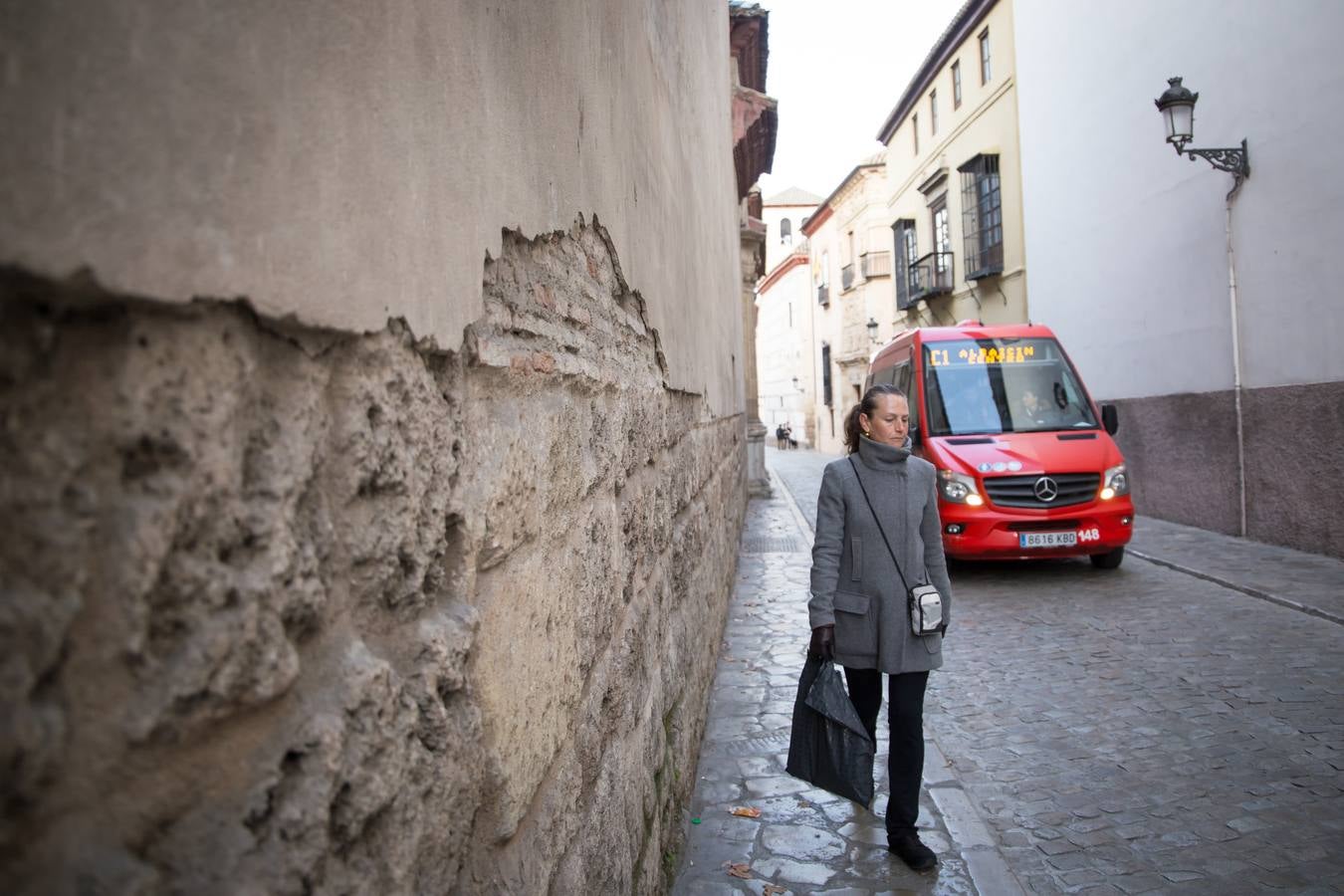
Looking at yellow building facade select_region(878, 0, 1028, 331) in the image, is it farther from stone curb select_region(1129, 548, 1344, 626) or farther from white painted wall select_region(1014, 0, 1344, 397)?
stone curb select_region(1129, 548, 1344, 626)

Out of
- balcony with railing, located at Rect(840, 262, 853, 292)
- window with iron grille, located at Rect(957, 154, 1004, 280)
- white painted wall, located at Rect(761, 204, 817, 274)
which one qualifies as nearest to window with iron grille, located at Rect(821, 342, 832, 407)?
balcony with railing, located at Rect(840, 262, 853, 292)

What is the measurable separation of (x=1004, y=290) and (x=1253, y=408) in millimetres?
10650

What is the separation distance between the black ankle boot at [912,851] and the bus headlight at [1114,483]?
6.23m

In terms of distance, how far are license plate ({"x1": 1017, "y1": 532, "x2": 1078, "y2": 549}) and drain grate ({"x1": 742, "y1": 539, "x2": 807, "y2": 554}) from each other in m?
3.15

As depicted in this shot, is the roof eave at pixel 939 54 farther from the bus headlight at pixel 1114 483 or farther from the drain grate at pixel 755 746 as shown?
the drain grate at pixel 755 746

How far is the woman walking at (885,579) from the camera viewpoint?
3676 mm

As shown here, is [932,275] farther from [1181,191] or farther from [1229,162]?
[1229,162]

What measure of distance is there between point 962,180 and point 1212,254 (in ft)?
39.3

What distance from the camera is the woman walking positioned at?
12.1ft

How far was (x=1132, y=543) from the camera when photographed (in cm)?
1101

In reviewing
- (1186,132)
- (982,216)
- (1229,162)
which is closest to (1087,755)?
(1186,132)

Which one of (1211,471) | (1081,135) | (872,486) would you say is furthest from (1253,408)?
(872,486)

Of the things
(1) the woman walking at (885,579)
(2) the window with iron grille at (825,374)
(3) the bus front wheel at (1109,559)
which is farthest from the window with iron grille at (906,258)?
(1) the woman walking at (885,579)

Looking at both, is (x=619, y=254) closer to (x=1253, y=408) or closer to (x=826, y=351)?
(x=1253, y=408)
